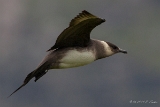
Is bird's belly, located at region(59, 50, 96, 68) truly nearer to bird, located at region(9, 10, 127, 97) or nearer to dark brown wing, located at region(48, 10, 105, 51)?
bird, located at region(9, 10, 127, 97)

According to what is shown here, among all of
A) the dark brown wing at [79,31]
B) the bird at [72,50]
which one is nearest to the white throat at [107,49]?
the bird at [72,50]

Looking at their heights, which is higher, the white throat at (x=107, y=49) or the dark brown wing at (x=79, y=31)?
the dark brown wing at (x=79, y=31)

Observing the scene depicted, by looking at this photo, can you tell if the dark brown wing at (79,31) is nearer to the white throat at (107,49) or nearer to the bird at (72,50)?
the bird at (72,50)

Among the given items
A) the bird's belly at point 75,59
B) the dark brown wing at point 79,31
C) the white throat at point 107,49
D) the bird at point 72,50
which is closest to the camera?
the dark brown wing at point 79,31

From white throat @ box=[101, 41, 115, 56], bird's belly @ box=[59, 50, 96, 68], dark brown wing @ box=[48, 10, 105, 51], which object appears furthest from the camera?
white throat @ box=[101, 41, 115, 56]

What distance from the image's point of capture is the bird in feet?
25.5

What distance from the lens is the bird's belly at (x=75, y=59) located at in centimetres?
796

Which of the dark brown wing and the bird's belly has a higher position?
the dark brown wing

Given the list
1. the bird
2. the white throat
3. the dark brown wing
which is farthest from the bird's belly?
the white throat

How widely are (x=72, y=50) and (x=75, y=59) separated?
0.20 meters

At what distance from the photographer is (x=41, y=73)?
26.5 ft

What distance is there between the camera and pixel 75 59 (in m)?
7.99

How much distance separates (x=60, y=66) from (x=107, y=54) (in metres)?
1.17

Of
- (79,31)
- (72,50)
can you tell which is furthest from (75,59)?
(79,31)
